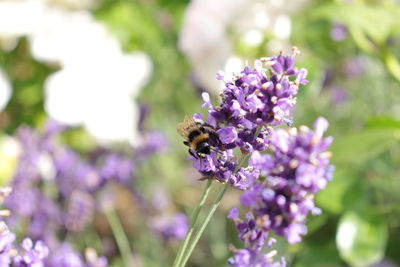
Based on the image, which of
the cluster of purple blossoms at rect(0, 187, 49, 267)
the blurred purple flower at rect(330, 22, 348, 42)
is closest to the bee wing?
the cluster of purple blossoms at rect(0, 187, 49, 267)

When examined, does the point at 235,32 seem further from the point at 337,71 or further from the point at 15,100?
the point at 15,100

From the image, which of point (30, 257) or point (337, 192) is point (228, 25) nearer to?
point (337, 192)

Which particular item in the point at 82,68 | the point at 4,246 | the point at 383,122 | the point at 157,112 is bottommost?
the point at 4,246

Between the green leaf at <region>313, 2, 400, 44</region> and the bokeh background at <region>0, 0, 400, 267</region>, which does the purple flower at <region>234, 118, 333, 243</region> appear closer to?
the bokeh background at <region>0, 0, 400, 267</region>

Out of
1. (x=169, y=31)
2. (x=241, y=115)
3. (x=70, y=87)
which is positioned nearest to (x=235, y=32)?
(x=70, y=87)

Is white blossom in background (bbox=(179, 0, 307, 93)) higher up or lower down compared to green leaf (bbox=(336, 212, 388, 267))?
higher up

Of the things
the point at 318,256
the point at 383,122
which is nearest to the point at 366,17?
the point at 383,122
